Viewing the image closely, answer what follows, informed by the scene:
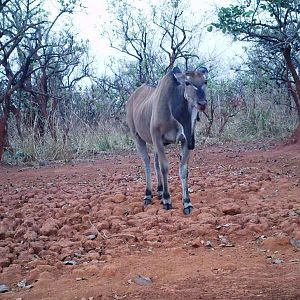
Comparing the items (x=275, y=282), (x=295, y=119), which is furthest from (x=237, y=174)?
(x=295, y=119)

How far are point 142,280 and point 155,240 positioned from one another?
3.13 feet

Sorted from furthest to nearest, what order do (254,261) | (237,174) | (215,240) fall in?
(237,174)
(215,240)
(254,261)

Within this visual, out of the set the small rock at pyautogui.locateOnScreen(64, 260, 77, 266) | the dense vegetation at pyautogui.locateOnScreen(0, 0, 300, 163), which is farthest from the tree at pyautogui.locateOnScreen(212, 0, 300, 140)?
the small rock at pyautogui.locateOnScreen(64, 260, 77, 266)

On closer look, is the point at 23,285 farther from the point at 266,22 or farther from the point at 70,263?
the point at 266,22

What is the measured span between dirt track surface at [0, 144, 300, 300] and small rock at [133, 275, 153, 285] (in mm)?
22

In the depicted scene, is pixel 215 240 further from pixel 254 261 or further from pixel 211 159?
pixel 211 159

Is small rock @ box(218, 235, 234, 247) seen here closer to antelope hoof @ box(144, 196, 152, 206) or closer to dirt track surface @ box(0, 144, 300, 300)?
dirt track surface @ box(0, 144, 300, 300)

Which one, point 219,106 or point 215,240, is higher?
point 219,106

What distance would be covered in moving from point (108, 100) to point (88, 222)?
1300 cm

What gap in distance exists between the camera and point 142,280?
3469 mm

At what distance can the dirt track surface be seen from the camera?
10.9ft

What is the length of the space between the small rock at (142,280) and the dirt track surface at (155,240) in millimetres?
22

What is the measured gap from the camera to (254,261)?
3.75 meters

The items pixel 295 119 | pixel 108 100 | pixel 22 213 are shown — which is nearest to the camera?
pixel 22 213
